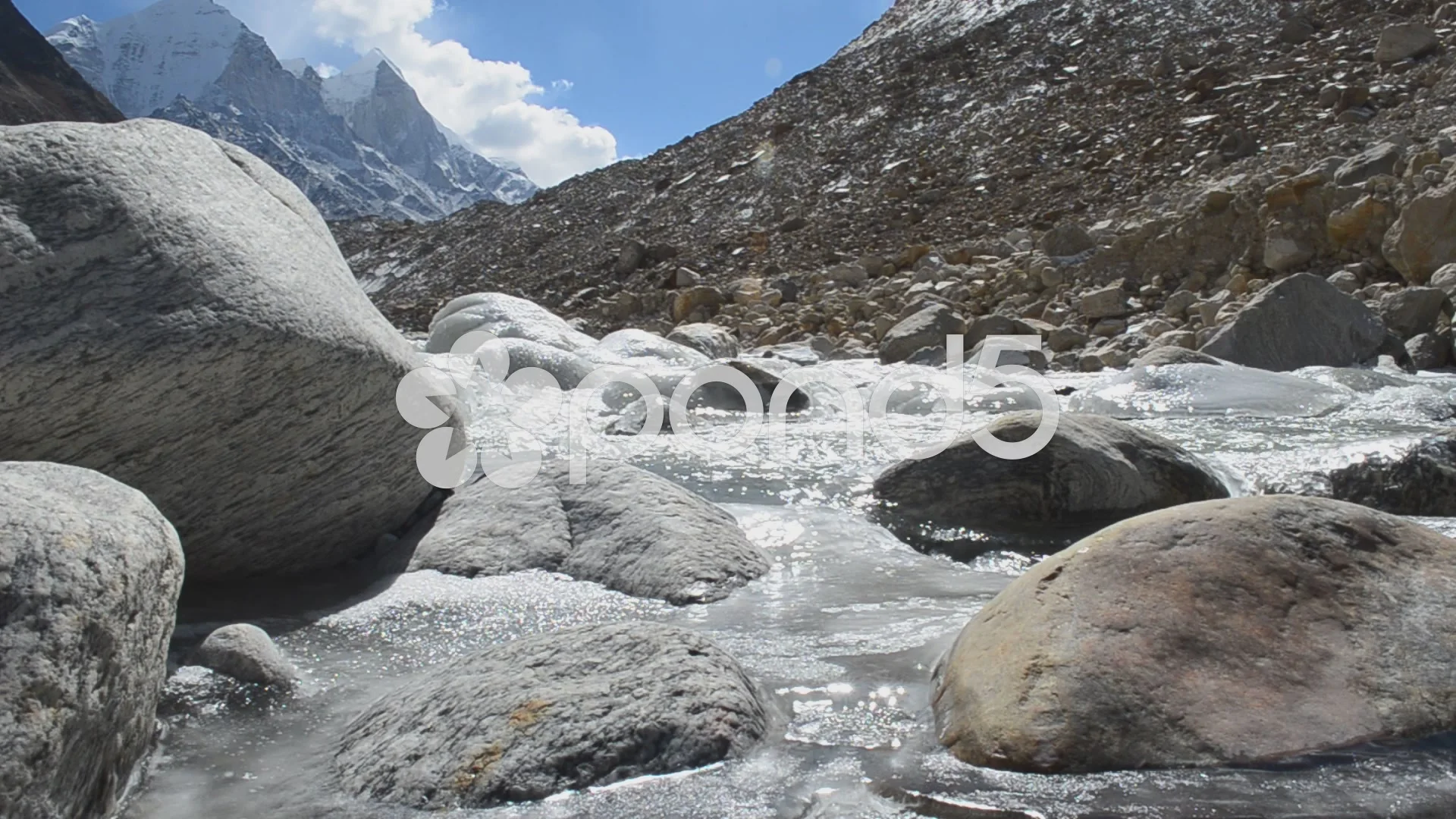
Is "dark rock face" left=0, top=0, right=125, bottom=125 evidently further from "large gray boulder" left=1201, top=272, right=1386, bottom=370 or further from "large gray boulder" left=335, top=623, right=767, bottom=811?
"large gray boulder" left=335, top=623, right=767, bottom=811

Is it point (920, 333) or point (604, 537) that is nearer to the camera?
point (604, 537)

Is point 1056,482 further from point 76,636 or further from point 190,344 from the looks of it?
point 76,636

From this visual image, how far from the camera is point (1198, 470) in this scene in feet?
17.1

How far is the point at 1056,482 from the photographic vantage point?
16.5ft

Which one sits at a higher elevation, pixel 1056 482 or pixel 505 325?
pixel 505 325

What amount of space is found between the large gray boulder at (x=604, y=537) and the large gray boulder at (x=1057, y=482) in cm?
103

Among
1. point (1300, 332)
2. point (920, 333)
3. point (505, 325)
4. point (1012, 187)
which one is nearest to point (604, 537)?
point (505, 325)

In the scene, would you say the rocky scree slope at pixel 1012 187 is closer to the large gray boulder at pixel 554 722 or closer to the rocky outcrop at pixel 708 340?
the rocky outcrop at pixel 708 340

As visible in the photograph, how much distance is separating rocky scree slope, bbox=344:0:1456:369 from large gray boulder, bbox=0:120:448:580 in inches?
303

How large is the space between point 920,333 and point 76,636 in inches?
388

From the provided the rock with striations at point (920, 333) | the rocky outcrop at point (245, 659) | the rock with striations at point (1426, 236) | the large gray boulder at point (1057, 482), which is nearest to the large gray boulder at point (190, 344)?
the rocky outcrop at point (245, 659)

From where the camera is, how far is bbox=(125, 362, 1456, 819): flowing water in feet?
7.29

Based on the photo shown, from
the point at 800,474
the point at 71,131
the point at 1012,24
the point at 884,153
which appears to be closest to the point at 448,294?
the point at 884,153

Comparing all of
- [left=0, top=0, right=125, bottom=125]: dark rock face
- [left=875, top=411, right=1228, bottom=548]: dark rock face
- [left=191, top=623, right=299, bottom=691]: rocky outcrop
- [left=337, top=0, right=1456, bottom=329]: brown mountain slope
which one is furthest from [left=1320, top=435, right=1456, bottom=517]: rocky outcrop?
[left=0, top=0, right=125, bottom=125]: dark rock face
